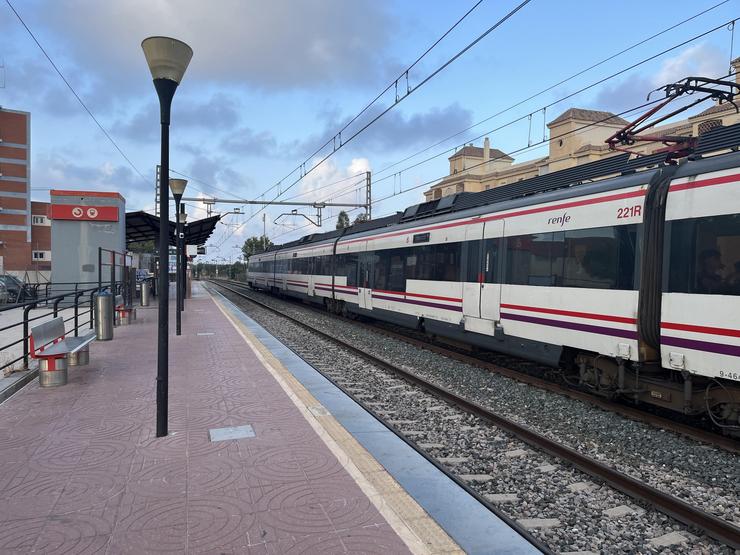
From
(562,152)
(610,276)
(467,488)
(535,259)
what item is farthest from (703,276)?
(562,152)

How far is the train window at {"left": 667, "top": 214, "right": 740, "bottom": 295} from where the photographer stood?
5.24 m

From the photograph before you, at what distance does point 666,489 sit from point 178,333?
11319 millimetres

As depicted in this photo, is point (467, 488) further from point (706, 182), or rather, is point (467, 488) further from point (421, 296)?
point (421, 296)

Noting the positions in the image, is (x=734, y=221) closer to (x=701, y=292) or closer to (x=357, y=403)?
(x=701, y=292)

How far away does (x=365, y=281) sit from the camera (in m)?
16.1

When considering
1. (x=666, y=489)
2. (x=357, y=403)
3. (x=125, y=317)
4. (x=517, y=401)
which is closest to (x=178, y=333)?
(x=125, y=317)

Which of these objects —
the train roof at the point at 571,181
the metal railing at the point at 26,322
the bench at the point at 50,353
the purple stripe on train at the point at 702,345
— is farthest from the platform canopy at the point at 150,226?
the purple stripe on train at the point at 702,345

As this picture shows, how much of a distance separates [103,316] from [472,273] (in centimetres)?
785

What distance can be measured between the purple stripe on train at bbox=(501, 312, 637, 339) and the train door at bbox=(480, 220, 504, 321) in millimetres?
361

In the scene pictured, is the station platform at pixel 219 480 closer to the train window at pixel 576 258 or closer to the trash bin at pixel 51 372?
the trash bin at pixel 51 372

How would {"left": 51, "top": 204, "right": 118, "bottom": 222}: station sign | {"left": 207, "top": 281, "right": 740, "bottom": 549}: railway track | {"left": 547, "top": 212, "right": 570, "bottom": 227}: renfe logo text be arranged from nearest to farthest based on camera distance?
{"left": 207, "top": 281, "right": 740, "bottom": 549}: railway track < {"left": 547, "top": 212, "right": 570, "bottom": 227}: renfe logo text < {"left": 51, "top": 204, "right": 118, "bottom": 222}: station sign

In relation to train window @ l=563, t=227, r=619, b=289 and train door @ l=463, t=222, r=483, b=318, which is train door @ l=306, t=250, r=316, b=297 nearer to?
train door @ l=463, t=222, r=483, b=318

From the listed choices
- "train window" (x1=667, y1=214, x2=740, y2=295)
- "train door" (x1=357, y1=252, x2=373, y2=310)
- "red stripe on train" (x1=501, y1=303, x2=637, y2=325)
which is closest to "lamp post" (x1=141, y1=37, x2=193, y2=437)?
"red stripe on train" (x1=501, y1=303, x2=637, y2=325)

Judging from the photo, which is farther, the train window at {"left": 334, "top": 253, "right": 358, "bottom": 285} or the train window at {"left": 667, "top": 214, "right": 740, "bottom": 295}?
the train window at {"left": 334, "top": 253, "right": 358, "bottom": 285}
